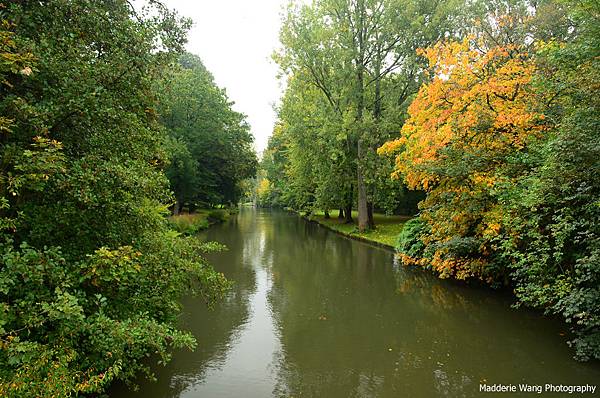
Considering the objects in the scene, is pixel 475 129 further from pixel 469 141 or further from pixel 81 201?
pixel 81 201

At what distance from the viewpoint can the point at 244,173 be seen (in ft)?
111

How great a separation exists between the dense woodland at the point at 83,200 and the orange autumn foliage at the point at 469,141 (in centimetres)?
691

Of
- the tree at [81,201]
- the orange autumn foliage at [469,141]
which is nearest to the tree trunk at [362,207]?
the orange autumn foliage at [469,141]

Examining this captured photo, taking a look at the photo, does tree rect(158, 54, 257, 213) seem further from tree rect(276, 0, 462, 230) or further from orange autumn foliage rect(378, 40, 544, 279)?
orange autumn foliage rect(378, 40, 544, 279)

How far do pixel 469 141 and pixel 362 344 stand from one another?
6.08 meters

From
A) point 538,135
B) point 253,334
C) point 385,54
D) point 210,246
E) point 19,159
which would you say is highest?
point 385,54

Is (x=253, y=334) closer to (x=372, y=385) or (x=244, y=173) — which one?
(x=372, y=385)

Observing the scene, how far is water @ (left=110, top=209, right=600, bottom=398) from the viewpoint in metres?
5.68

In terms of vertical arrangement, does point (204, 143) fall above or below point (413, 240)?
above

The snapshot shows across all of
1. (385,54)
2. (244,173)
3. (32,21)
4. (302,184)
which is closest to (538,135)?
(32,21)

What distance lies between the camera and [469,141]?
995cm

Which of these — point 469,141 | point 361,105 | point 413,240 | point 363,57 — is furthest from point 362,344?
point 363,57

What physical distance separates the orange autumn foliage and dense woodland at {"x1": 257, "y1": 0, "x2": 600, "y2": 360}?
4 centimetres

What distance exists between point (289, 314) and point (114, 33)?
6763mm
